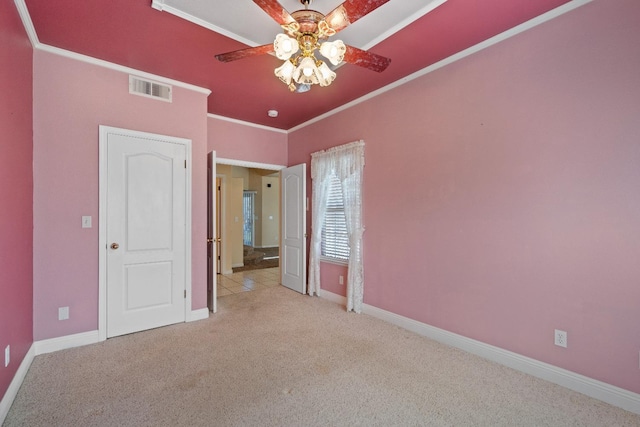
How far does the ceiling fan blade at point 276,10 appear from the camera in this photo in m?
1.62

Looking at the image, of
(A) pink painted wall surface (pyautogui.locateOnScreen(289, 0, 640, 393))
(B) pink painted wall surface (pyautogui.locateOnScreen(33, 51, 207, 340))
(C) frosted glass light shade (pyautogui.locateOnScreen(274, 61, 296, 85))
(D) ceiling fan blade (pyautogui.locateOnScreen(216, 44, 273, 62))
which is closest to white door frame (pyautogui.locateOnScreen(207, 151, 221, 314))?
(B) pink painted wall surface (pyautogui.locateOnScreen(33, 51, 207, 340))

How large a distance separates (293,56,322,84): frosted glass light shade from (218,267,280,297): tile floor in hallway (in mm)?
3762

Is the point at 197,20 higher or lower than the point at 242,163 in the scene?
higher

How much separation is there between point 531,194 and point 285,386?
8.06 ft

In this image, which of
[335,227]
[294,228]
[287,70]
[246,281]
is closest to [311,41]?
[287,70]

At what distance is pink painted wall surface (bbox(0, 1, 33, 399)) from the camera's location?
190 cm

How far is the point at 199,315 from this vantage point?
3596 millimetres

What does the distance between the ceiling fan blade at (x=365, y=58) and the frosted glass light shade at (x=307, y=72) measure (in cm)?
26

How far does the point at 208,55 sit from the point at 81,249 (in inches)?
89.7

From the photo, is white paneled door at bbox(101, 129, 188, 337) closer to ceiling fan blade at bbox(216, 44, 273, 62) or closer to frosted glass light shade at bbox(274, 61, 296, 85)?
ceiling fan blade at bbox(216, 44, 273, 62)

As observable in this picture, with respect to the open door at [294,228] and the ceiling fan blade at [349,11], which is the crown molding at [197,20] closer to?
the ceiling fan blade at [349,11]

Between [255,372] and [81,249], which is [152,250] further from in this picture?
[255,372]

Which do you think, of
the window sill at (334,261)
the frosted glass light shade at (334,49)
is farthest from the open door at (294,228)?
the frosted glass light shade at (334,49)

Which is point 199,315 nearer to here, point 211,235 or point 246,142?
point 211,235
